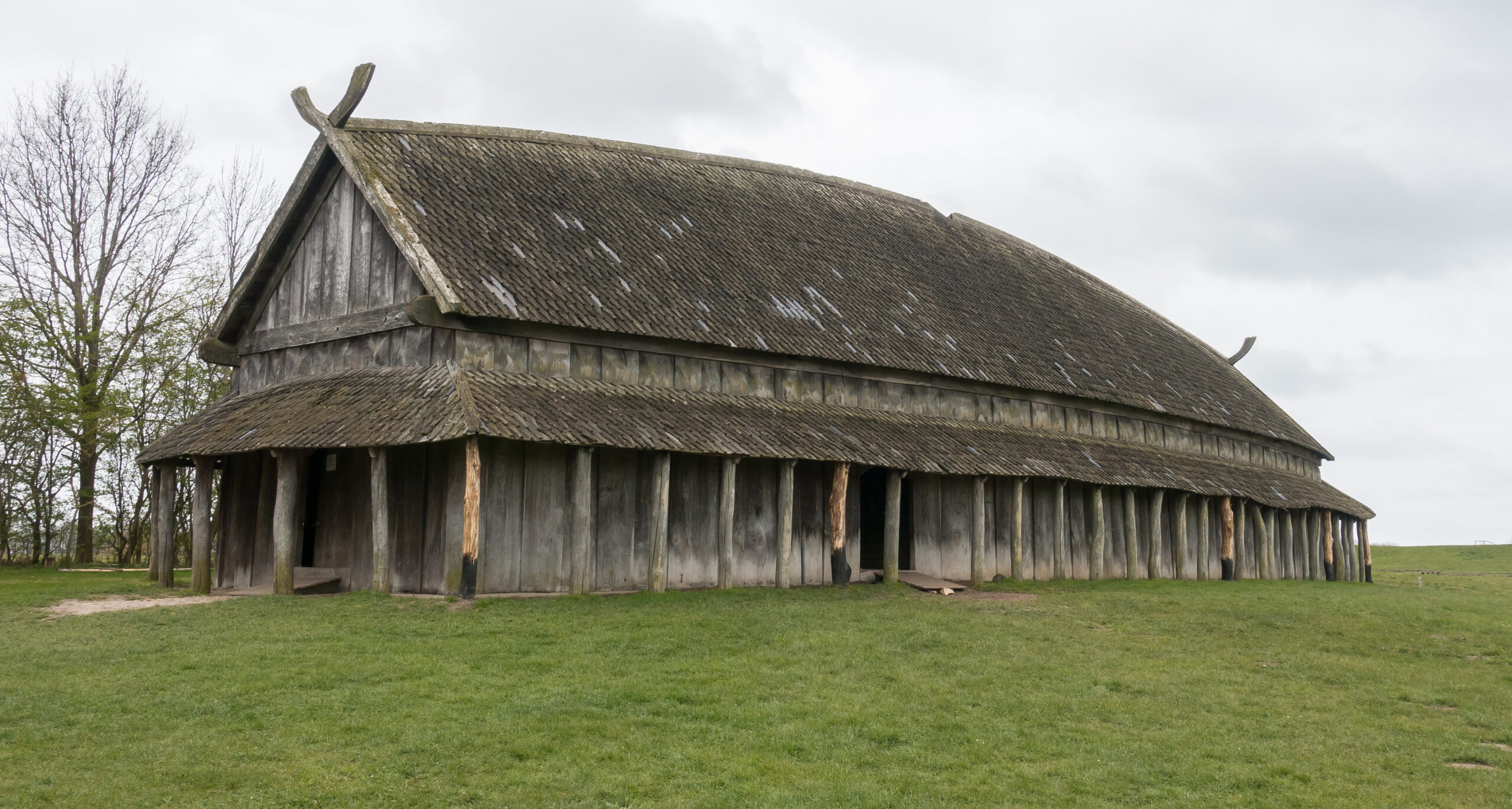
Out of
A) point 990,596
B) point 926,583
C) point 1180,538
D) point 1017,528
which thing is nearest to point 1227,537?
point 1180,538

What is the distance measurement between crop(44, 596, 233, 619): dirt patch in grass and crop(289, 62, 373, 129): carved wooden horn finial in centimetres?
841

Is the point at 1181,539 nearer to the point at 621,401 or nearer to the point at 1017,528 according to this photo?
the point at 1017,528

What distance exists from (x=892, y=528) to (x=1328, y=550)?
22.8 m

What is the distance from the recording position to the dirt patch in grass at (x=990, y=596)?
68.3ft

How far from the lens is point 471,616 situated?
50.2 feet

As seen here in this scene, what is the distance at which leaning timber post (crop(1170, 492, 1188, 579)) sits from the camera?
30.1m

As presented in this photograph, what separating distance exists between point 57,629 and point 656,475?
8421mm

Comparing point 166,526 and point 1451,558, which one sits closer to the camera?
point 166,526

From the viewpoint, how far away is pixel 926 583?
22797 millimetres

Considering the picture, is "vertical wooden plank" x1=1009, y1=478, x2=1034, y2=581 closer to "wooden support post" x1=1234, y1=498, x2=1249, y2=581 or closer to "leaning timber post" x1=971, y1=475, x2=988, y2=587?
"leaning timber post" x1=971, y1=475, x2=988, y2=587

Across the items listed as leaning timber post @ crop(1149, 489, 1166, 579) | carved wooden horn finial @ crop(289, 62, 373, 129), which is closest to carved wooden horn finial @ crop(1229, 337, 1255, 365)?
leaning timber post @ crop(1149, 489, 1166, 579)

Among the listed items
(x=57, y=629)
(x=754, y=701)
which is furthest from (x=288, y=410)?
(x=754, y=701)

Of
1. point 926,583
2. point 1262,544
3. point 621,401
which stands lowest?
point 926,583

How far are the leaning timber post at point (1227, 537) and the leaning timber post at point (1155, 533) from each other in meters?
3.42
